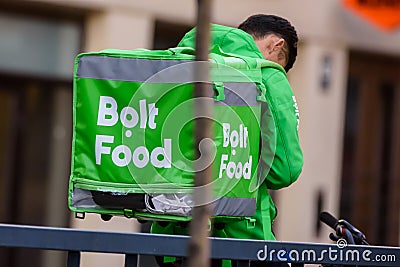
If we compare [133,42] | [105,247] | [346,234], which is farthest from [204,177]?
[133,42]

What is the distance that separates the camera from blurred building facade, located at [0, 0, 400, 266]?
9438 mm

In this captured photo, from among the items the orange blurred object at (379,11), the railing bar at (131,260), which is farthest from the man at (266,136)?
the orange blurred object at (379,11)

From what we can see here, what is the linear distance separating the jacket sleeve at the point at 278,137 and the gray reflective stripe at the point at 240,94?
13cm

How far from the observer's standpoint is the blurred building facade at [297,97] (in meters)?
9.44

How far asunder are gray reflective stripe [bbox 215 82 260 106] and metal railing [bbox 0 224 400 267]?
489 millimetres

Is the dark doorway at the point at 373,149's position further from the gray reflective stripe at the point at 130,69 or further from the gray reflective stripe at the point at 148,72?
the gray reflective stripe at the point at 130,69

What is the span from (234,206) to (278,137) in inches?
13.9

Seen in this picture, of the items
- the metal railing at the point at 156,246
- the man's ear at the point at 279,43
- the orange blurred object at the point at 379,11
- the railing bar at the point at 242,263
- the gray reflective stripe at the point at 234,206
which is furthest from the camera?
the orange blurred object at the point at 379,11

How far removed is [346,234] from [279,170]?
19.3 inches

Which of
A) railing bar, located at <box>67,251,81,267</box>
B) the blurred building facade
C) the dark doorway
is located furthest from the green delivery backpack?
the dark doorway

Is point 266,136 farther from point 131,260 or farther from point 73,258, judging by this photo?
point 73,258

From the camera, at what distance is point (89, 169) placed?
3498mm

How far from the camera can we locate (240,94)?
3.56 meters

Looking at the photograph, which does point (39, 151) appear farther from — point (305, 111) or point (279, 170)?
point (279, 170)
